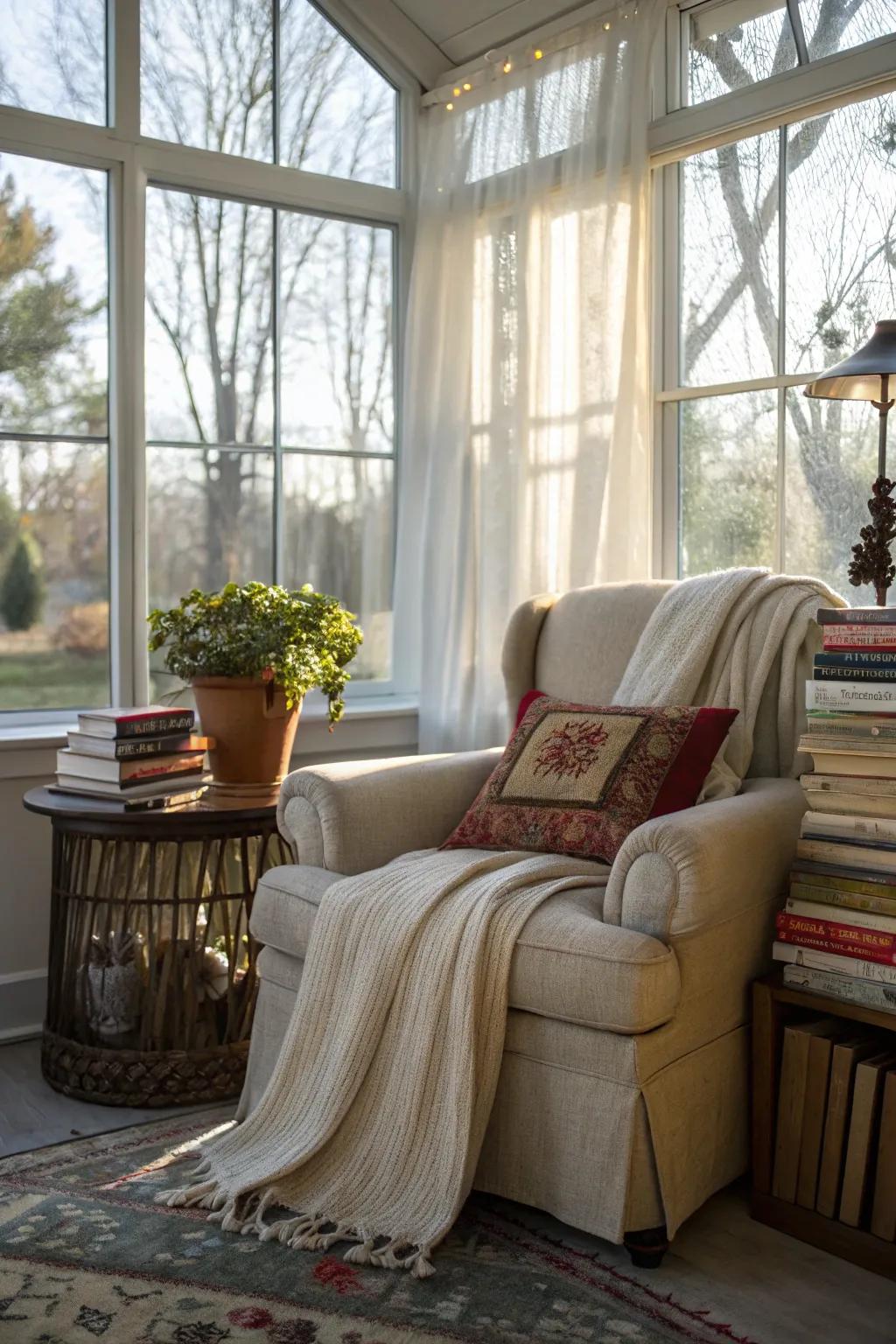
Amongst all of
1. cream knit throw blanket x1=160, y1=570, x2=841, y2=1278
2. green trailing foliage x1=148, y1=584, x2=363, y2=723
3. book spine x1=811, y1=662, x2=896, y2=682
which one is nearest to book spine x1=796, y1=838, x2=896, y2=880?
book spine x1=811, y1=662, x2=896, y2=682

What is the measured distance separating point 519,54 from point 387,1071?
2.67 meters

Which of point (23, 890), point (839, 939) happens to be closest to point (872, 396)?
point (839, 939)

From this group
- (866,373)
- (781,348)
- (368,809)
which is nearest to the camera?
(866,373)

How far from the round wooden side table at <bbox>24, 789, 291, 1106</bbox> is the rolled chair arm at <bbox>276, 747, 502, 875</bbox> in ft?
0.71

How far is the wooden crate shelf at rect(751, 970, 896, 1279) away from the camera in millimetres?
2039

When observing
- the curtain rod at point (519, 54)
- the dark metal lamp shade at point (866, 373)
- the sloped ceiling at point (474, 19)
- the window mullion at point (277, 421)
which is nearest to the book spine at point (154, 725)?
the window mullion at point (277, 421)

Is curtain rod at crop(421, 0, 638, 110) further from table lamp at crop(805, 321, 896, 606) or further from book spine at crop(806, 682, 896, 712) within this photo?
book spine at crop(806, 682, 896, 712)

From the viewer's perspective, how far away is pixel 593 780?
240 cm

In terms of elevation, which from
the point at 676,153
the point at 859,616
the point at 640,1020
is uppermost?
the point at 676,153

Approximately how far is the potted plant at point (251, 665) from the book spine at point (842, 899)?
1213mm

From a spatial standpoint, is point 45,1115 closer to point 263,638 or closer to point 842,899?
point 263,638

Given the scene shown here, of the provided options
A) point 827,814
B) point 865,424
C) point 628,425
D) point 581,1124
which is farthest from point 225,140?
point 581,1124

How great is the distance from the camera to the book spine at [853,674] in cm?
204

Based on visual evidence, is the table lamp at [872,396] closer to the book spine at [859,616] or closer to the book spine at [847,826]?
the book spine at [859,616]
